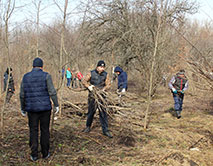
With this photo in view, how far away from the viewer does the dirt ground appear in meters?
3.91

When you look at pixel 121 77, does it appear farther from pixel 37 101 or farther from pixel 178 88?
pixel 37 101

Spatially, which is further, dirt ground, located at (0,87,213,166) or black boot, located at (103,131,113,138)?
black boot, located at (103,131,113,138)

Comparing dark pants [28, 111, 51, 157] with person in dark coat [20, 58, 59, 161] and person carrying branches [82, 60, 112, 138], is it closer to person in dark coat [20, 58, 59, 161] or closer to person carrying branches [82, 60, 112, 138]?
person in dark coat [20, 58, 59, 161]

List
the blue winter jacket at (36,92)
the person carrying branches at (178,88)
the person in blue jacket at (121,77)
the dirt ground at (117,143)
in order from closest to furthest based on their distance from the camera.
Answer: the blue winter jacket at (36,92)
the dirt ground at (117,143)
the person carrying branches at (178,88)
the person in blue jacket at (121,77)

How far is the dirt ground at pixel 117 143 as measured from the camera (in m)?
3.91

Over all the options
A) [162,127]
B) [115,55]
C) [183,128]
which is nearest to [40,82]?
[162,127]

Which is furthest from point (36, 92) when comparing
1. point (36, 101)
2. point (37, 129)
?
point (37, 129)

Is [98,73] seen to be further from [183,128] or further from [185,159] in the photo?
[183,128]

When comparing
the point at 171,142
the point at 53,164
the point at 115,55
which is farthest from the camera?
the point at 115,55

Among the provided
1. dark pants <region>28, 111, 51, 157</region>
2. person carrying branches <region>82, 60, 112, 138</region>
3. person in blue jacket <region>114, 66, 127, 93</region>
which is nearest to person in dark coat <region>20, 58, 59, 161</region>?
dark pants <region>28, 111, 51, 157</region>

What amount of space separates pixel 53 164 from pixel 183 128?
419 centimetres

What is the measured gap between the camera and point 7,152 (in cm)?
392

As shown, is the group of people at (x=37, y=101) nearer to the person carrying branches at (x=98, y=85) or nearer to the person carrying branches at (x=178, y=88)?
the person carrying branches at (x=98, y=85)

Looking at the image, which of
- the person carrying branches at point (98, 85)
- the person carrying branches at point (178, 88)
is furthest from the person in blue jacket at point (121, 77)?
the person carrying branches at point (98, 85)
